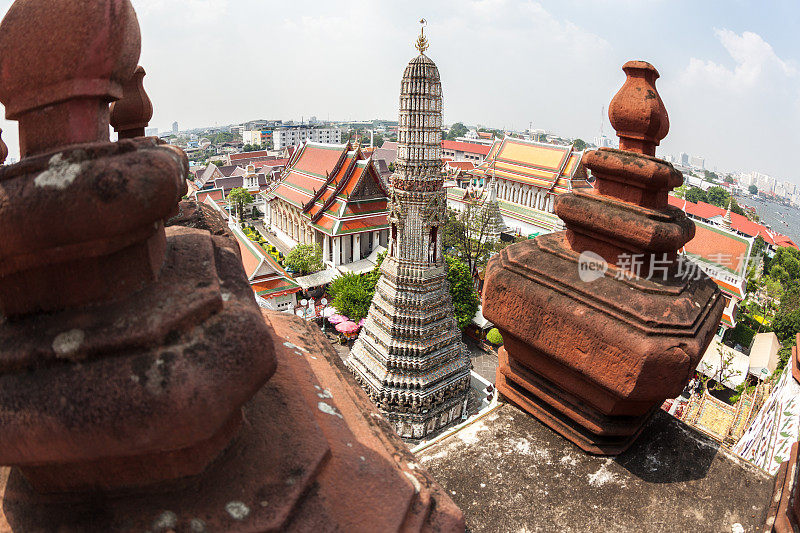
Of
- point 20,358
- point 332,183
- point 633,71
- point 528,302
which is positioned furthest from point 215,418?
point 332,183

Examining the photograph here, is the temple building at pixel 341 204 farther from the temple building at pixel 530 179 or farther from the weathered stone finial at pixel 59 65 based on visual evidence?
the weathered stone finial at pixel 59 65

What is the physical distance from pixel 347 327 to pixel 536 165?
1930cm

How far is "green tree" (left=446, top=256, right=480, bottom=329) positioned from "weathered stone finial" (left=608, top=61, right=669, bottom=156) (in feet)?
48.6

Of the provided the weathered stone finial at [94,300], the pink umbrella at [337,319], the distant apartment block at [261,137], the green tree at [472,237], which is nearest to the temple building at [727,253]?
the green tree at [472,237]

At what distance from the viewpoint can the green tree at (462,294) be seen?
1762 cm

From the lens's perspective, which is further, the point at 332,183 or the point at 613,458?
the point at 332,183

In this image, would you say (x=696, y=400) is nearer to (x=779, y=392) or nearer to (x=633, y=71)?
(x=779, y=392)

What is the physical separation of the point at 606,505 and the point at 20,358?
2615 millimetres

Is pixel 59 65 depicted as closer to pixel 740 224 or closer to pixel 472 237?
pixel 472 237

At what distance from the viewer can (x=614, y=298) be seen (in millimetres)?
2457

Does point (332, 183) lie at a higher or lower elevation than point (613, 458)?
lower

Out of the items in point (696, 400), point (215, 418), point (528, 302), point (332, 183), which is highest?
point (215, 418)

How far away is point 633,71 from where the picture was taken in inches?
106

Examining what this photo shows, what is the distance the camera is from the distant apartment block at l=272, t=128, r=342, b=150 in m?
98.2
